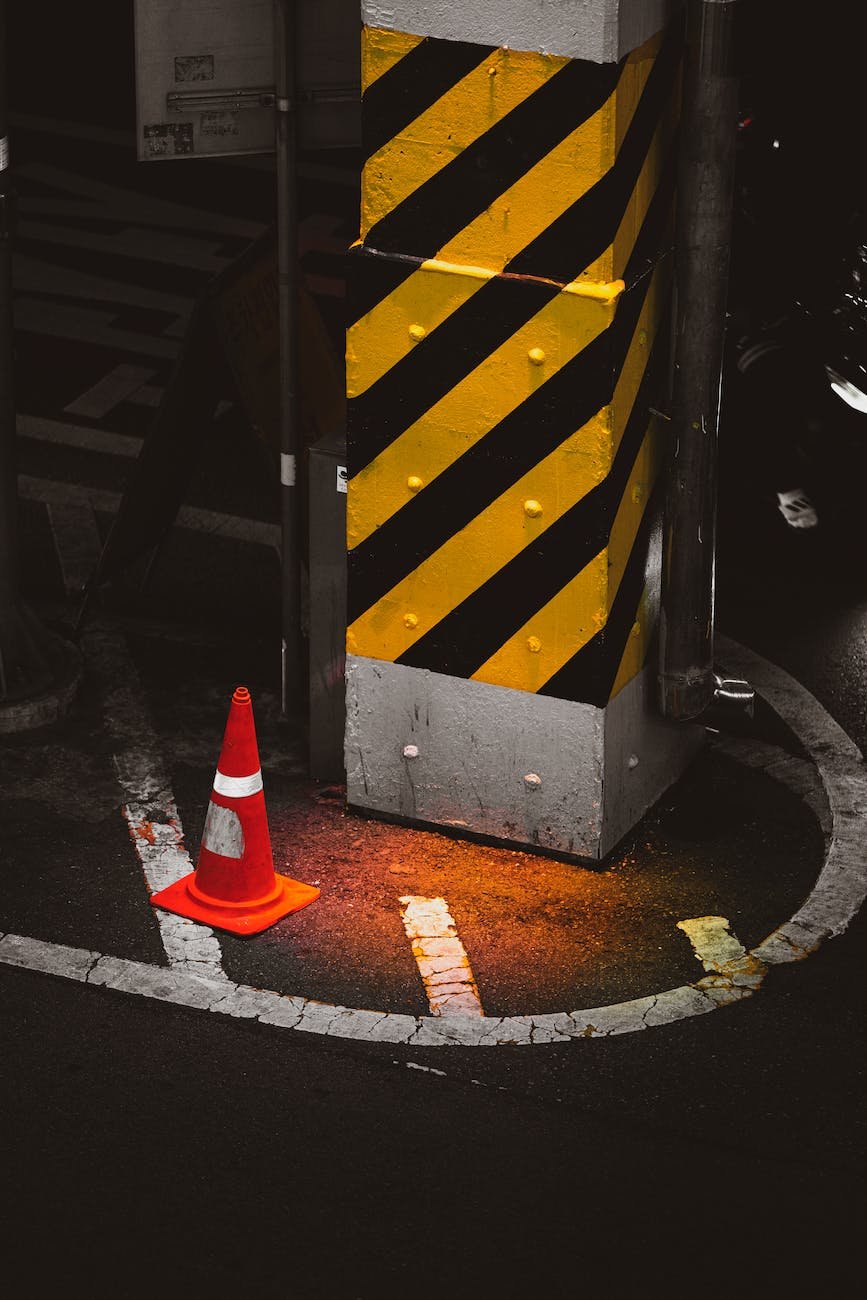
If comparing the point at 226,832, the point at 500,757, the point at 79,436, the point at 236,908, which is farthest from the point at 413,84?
the point at 79,436

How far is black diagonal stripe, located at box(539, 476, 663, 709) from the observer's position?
5887mm

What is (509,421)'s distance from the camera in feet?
19.0

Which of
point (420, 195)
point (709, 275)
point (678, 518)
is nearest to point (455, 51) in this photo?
point (420, 195)

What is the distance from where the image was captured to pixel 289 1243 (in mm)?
4582

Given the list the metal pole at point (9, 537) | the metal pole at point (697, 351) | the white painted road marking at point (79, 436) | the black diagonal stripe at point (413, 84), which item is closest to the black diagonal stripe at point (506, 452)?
the metal pole at point (697, 351)

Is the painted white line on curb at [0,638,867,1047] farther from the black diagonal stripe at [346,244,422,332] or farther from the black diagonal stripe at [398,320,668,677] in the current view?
the black diagonal stripe at [346,244,422,332]

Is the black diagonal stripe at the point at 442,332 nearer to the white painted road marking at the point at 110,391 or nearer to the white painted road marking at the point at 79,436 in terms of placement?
the white painted road marking at the point at 79,436

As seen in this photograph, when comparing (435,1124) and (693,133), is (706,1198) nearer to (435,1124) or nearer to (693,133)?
(435,1124)

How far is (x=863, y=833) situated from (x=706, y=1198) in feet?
6.22

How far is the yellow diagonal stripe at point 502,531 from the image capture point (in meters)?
5.73

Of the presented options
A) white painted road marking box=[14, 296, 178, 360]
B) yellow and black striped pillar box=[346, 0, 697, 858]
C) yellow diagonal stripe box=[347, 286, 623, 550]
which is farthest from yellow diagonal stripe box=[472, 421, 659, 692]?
white painted road marking box=[14, 296, 178, 360]

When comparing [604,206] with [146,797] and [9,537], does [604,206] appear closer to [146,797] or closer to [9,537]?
[146,797]

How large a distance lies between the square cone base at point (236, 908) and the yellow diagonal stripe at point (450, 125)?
1.89m

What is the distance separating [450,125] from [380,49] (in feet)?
0.96
